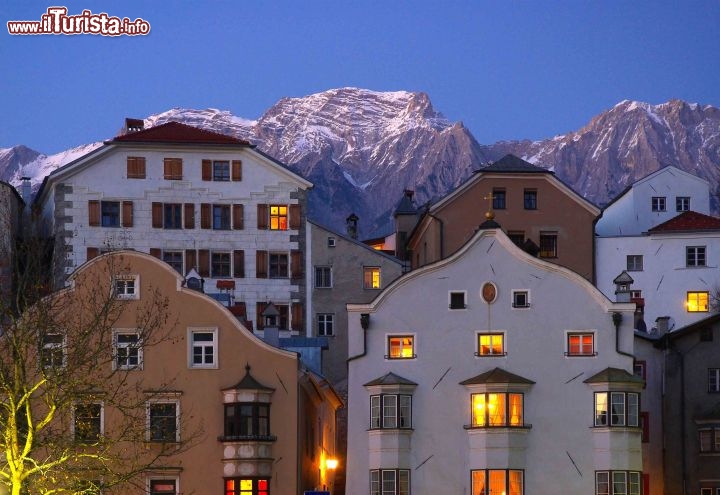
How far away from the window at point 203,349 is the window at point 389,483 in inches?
340

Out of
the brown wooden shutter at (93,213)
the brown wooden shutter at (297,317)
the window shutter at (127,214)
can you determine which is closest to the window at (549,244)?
the brown wooden shutter at (297,317)

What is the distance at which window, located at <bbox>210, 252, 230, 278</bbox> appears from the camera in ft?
348

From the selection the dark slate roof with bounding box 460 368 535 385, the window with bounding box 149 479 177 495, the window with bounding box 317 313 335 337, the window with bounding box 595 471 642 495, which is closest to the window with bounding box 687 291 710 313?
the window with bounding box 317 313 335 337

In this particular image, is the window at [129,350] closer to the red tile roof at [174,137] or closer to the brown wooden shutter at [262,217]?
the red tile roof at [174,137]

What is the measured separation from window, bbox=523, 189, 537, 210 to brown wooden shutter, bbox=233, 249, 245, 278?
57.2 feet

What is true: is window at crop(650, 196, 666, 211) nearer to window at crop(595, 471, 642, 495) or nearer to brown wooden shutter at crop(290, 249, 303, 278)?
brown wooden shutter at crop(290, 249, 303, 278)

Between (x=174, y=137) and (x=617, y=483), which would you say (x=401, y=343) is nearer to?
(x=617, y=483)

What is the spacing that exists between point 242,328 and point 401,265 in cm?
3427

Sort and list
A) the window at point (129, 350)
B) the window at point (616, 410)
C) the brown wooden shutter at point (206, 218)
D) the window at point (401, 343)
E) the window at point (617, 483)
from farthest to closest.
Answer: the brown wooden shutter at point (206, 218), the window at point (401, 343), the window at point (616, 410), the window at point (617, 483), the window at point (129, 350)

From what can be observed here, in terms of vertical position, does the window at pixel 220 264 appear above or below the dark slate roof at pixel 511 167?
below

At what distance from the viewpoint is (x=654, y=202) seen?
120 metres

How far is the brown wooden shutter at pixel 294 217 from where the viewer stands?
107750mm

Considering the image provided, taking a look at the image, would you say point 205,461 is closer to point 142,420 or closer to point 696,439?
point 142,420

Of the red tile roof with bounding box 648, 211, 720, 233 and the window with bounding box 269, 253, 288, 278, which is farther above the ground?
the red tile roof with bounding box 648, 211, 720, 233
